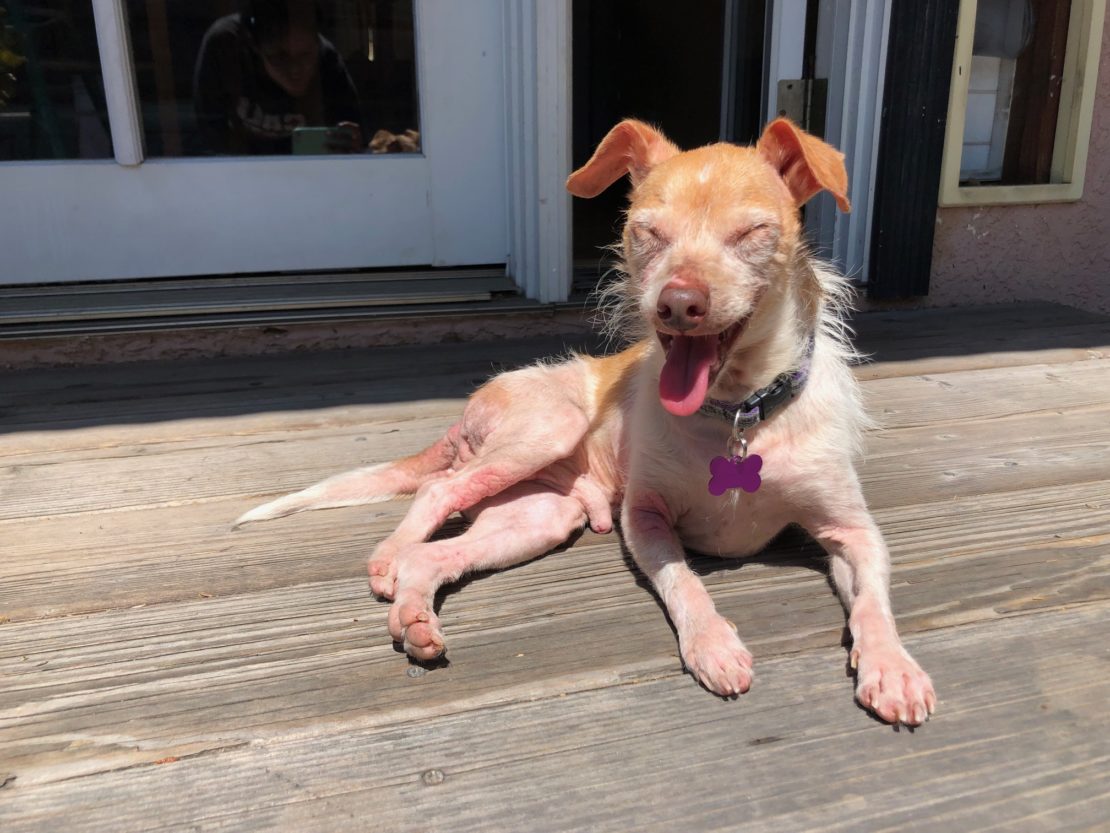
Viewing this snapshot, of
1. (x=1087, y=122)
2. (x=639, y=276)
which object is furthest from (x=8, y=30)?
(x=1087, y=122)

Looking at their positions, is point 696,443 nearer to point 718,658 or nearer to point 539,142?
point 718,658

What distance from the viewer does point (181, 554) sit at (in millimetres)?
2049

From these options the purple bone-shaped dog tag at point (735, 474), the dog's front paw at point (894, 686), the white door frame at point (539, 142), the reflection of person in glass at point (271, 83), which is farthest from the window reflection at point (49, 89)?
the dog's front paw at point (894, 686)

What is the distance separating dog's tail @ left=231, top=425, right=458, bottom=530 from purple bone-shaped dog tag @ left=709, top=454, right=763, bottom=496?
838 millimetres

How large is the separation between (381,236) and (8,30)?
1829mm

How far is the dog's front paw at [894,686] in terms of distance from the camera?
4.59 feet

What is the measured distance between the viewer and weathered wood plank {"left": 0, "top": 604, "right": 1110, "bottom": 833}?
4.03ft

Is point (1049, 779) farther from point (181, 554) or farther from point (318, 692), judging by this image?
point (181, 554)

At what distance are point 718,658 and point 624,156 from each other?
1210 mm

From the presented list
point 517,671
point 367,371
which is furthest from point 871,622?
point 367,371

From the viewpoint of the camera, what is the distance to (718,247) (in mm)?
1694

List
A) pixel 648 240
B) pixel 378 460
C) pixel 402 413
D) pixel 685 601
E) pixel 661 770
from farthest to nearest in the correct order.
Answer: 1. pixel 402 413
2. pixel 378 460
3. pixel 648 240
4. pixel 685 601
5. pixel 661 770

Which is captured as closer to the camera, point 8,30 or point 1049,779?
point 1049,779

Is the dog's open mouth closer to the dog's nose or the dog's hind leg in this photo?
the dog's nose
